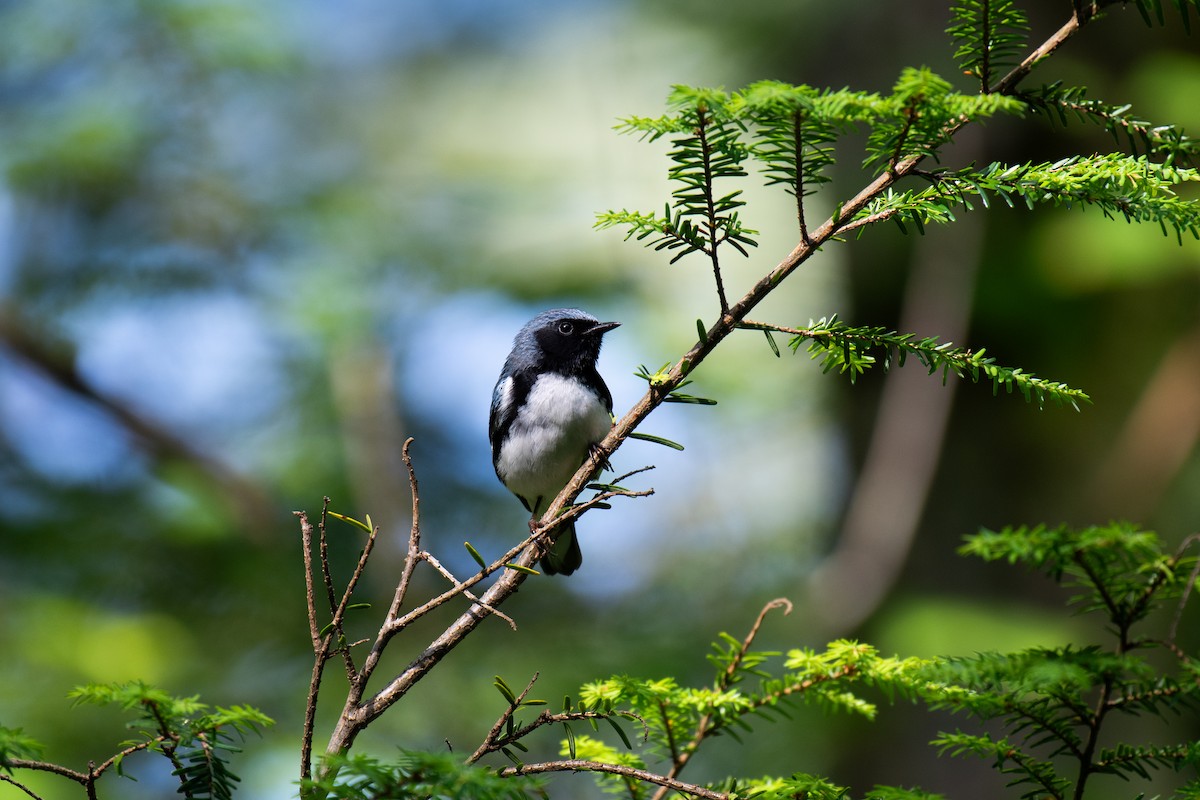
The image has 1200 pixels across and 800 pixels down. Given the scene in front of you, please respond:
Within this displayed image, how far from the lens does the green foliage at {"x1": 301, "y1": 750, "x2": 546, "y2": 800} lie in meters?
1.16

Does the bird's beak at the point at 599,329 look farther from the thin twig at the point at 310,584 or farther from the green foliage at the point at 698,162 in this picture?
the thin twig at the point at 310,584

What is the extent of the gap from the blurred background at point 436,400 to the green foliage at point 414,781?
266cm

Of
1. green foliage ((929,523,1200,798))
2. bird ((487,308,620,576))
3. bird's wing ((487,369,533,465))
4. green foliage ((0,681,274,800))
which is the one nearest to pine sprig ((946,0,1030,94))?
green foliage ((929,523,1200,798))

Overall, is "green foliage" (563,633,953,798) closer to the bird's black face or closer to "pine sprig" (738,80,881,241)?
"pine sprig" (738,80,881,241)

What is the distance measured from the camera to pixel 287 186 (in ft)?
20.4

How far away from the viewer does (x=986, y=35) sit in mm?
1353

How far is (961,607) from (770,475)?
5.31 m

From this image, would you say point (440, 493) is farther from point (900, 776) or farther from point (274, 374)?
point (900, 776)

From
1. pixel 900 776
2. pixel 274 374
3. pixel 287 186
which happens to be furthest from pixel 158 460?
pixel 900 776

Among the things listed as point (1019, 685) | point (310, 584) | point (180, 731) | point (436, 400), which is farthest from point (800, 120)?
point (436, 400)

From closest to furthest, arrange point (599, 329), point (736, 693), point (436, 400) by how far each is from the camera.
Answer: point (736, 693) → point (599, 329) → point (436, 400)

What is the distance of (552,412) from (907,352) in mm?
2379

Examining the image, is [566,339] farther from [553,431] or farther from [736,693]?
[736,693]

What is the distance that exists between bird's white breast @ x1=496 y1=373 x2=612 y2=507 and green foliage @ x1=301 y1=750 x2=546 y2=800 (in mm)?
2570
